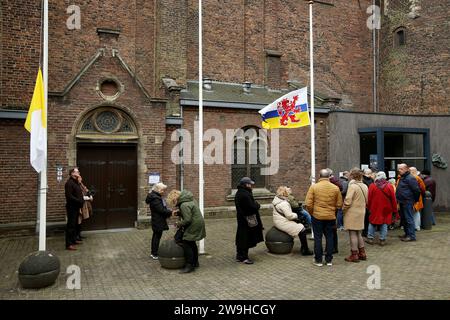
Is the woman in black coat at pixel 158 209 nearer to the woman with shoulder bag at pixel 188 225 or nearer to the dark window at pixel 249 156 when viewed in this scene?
the woman with shoulder bag at pixel 188 225

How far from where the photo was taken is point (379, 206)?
30.7 feet

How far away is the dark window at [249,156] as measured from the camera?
1477 cm

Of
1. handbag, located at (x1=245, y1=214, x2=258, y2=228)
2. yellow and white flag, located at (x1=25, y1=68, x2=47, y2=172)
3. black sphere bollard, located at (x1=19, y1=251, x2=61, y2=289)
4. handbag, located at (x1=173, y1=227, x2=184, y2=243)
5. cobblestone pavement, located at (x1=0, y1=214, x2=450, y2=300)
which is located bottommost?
cobblestone pavement, located at (x1=0, y1=214, x2=450, y2=300)

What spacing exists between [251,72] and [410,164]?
27.9ft

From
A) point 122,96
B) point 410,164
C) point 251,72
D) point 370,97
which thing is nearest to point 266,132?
point 251,72

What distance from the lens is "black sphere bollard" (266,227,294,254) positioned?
8.66m

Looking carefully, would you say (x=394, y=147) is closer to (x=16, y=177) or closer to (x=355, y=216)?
(x=355, y=216)

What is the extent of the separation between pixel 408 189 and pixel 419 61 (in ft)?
36.9

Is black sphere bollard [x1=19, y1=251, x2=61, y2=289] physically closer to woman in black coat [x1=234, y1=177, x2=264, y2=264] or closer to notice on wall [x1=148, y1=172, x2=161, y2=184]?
woman in black coat [x1=234, y1=177, x2=264, y2=264]

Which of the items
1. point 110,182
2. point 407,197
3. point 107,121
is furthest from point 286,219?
point 107,121

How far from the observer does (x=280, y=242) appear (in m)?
8.66

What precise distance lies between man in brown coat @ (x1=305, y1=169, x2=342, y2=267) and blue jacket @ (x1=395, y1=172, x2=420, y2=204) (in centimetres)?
358

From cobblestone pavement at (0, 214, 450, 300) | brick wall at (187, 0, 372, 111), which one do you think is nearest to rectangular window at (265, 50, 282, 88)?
brick wall at (187, 0, 372, 111)

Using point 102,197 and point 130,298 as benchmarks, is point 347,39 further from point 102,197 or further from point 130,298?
point 130,298
